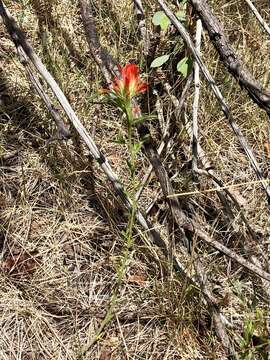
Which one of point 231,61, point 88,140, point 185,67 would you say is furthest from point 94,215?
point 231,61

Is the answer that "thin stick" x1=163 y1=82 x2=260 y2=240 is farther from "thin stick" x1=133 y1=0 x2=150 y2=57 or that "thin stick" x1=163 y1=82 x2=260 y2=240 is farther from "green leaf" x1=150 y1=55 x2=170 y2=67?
"thin stick" x1=133 y1=0 x2=150 y2=57

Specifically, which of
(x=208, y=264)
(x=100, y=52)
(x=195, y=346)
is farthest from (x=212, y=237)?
(x=100, y=52)

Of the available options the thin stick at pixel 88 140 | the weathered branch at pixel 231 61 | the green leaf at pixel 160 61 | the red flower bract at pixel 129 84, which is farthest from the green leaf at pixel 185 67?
the red flower bract at pixel 129 84

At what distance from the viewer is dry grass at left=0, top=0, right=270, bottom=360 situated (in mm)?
1955

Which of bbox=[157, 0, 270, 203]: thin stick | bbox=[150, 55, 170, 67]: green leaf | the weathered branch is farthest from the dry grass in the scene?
the weathered branch

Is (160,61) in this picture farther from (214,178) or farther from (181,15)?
(214,178)

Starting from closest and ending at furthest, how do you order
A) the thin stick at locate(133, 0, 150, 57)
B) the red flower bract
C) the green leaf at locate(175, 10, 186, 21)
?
1. the red flower bract
2. the green leaf at locate(175, 10, 186, 21)
3. the thin stick at locate(133, 0, 150, 57)

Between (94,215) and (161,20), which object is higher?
(161,20)

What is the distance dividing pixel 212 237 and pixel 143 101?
75 centimetres

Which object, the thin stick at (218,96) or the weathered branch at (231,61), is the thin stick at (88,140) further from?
the weathered branch at (231,61)

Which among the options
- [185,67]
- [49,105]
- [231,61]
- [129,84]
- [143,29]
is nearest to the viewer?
[129,84]

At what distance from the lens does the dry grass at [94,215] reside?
1.96 metres

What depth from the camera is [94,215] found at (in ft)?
7.33

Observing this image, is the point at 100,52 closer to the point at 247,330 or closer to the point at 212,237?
the point at 212,237
